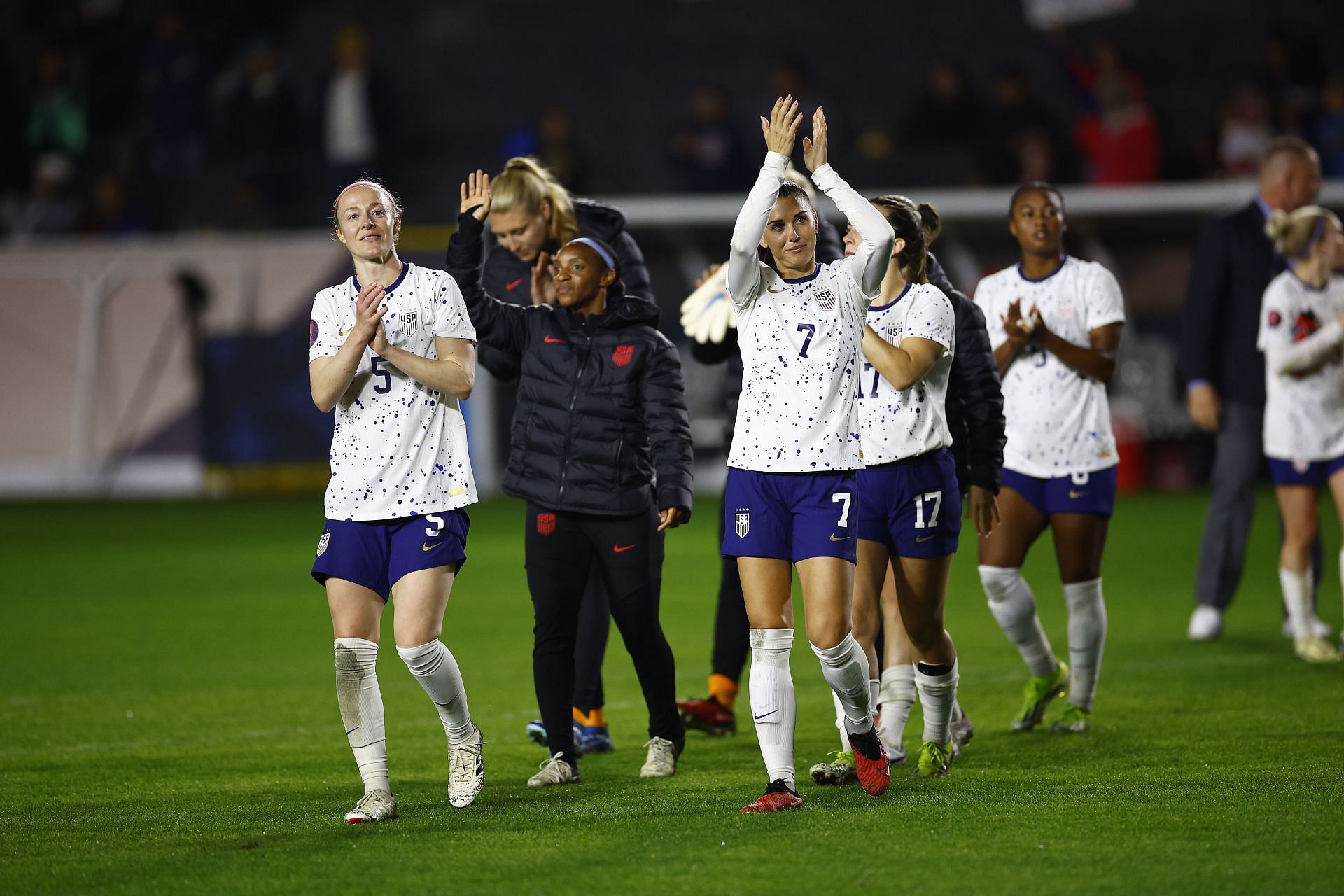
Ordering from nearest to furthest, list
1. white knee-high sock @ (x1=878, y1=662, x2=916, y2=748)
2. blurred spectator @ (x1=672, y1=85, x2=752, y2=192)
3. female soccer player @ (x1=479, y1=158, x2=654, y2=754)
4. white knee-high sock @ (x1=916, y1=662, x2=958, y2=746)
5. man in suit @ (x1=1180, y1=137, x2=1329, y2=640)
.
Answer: white knee-high sock @ (x1=916, y1=662, x2=958, y2=746)
white knee-high sock @ (x1=878, y1=662, x2=916, y2=748)
female soccer player @ (x1=479, y1=158, x2=654, y2=754)
man in suit @ (x1=1180, y1=137, x2=1329, y2=640)
blurred spectator @ (x1=672, y1=85, x2=752, y2=192)

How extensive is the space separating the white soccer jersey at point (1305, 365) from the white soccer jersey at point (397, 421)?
4762 millimetres

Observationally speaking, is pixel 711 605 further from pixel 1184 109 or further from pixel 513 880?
pixel 1184 109

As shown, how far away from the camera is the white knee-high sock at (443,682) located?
17.5 ft

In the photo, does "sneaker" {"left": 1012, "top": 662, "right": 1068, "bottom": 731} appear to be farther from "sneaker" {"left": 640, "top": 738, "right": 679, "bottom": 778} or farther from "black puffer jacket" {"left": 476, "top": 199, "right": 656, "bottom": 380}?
"black puffer jacket" {"left": 476, "top": 199, "right": 656, "bottom": 380}

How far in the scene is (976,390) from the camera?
6113 mm

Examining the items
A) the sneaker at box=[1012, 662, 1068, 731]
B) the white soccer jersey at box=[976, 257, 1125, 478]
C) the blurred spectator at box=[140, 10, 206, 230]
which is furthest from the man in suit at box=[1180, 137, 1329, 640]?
the blurred spectator at box=[140, 10, 206, 230]

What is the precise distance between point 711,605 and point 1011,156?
1075 cm

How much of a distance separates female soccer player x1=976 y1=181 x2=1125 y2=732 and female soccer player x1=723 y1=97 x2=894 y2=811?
153 cm

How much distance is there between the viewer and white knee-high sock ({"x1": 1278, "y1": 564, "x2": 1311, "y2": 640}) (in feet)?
28.0

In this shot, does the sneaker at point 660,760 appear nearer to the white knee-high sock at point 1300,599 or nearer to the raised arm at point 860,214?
the raised arm at point 860,214

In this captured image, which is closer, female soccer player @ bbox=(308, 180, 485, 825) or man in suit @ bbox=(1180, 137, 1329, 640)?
female soccer player @ bbox=(308, 180, 485, 825)

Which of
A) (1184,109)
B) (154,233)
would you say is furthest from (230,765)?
(1184,109)

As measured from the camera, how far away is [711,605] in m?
11.3

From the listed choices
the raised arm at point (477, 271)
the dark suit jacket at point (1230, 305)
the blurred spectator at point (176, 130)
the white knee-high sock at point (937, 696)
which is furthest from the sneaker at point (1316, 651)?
the blurred spectator at point (176, 130)
